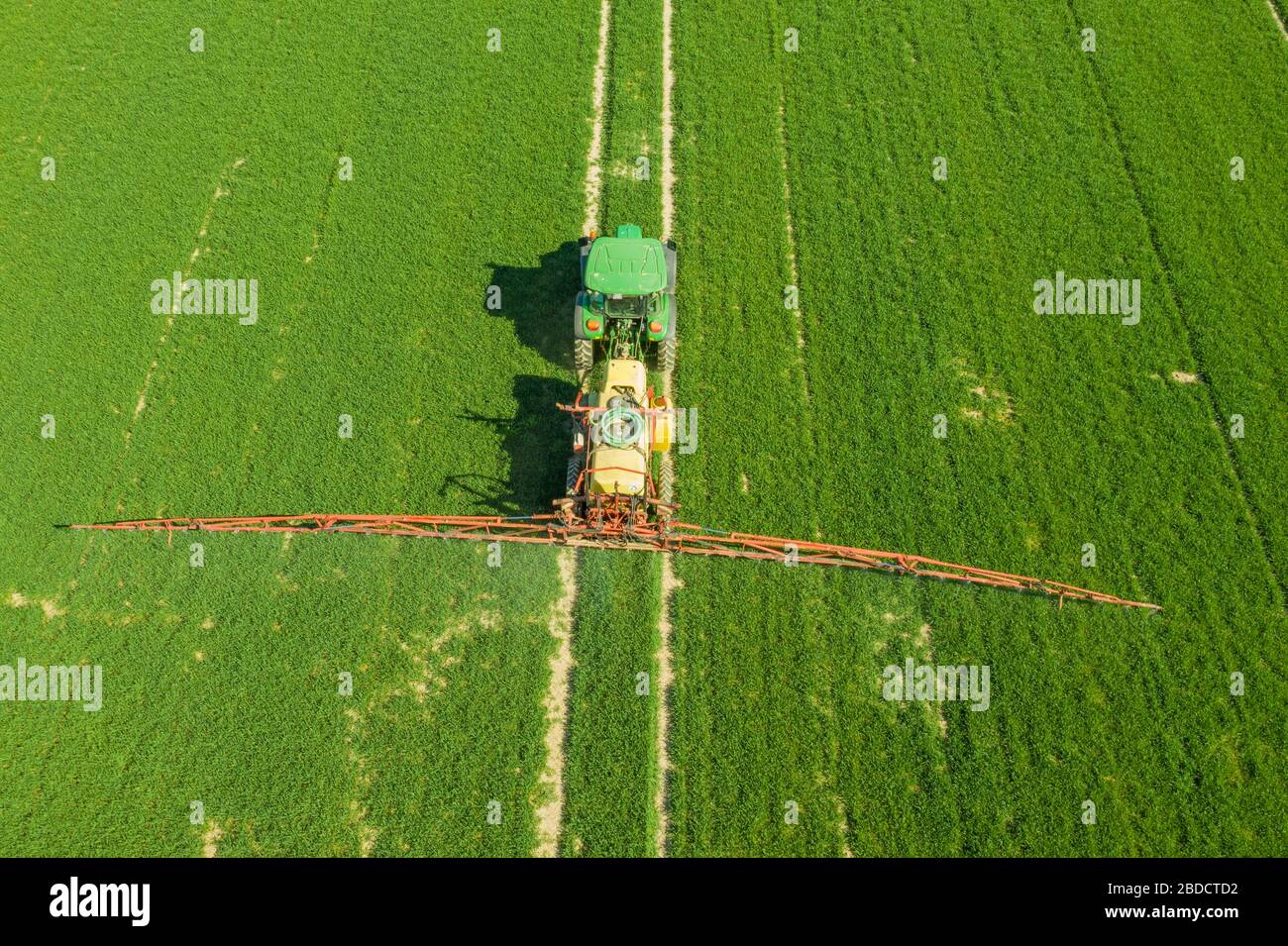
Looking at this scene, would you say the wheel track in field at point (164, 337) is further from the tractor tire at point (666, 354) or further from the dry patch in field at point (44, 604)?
the tractor tire at point (666, 354)

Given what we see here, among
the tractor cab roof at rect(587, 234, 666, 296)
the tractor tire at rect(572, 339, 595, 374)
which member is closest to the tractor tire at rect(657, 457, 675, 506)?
the tractor tire at rect(572, 339, 595, 374)

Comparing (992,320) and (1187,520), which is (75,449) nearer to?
(992,320)

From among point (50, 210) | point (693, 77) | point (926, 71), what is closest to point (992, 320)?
point (926, 71)

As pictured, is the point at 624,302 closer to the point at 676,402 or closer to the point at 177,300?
the point at 676,402

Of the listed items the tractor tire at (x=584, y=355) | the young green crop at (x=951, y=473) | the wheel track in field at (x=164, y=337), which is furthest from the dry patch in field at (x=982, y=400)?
the wheel track in field at (x=164, y=337)

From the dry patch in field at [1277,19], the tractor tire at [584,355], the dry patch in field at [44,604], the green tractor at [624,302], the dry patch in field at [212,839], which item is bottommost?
the dry patch in field at [212,839]

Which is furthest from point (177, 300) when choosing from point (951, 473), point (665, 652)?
point (951, 473)
